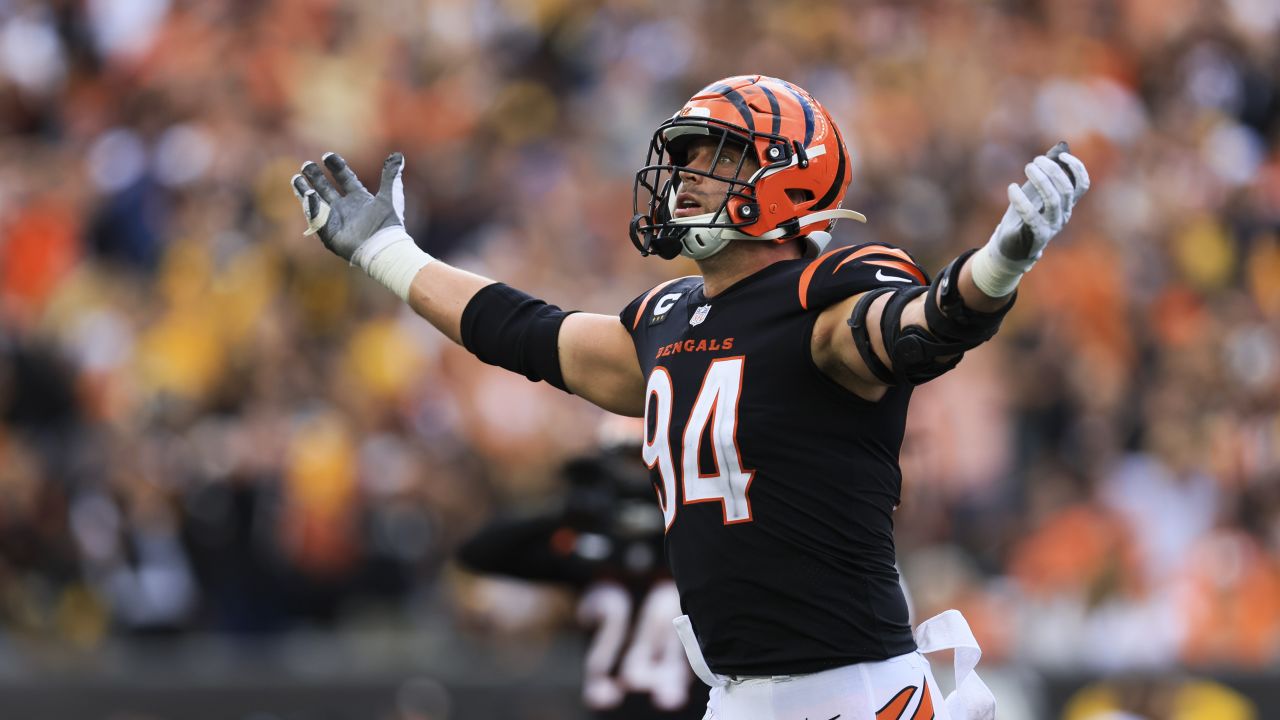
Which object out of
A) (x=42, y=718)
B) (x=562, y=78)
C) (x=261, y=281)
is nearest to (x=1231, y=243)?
(x=562, y=78)

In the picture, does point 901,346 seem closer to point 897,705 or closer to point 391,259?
point 897,705

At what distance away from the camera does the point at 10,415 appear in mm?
10719

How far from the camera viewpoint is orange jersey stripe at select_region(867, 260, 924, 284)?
4047 mm

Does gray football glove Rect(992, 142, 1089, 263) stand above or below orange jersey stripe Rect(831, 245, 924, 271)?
below

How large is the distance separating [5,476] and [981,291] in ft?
26.0

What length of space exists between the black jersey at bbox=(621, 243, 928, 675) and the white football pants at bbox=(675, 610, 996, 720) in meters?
0.03

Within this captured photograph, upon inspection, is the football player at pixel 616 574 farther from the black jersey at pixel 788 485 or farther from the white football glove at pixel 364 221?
the black jersey at pixel 788 485

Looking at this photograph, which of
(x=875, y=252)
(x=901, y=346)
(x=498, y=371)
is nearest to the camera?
(x=901, y=346)

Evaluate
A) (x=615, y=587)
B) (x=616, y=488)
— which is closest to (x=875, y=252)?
(x=616, y=488)

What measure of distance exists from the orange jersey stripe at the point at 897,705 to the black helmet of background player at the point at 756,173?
1082 millimetres

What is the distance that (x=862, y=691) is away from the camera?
404 centimetres

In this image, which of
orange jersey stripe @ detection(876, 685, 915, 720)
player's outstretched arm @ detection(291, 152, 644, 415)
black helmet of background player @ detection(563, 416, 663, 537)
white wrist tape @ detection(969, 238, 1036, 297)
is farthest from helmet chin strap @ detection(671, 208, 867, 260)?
black helmet of background player @ detection(563, 416, 663, 537)

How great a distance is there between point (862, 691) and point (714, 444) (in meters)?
0.63

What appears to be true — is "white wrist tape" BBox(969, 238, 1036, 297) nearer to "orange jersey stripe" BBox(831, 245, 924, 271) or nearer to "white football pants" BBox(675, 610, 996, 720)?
"orange jersey stripe" BBox(831, 245, 924, 271)
